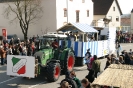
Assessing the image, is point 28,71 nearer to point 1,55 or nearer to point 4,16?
point 1,55

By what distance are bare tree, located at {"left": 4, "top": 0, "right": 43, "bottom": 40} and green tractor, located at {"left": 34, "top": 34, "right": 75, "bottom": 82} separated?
18.9 meters

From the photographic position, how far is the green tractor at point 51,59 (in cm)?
1289

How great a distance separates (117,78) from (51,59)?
792cm

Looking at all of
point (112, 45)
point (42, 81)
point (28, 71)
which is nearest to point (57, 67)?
point (42, 81)

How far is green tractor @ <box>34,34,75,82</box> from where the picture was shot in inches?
508

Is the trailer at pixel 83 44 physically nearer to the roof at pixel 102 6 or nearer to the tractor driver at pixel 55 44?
the tractor driver at pixel 55 44

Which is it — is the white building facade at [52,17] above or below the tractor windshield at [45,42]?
above

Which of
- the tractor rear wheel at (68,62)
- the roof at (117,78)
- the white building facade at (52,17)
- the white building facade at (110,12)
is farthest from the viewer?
the white building facade at (110,12)

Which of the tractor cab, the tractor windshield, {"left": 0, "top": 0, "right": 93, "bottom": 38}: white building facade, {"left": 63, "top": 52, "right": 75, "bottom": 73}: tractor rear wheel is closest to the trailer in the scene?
the tractor cab

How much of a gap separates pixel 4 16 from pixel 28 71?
95.4 ft

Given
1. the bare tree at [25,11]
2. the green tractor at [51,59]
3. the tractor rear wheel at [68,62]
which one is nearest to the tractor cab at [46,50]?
the green tractor at [51,59]

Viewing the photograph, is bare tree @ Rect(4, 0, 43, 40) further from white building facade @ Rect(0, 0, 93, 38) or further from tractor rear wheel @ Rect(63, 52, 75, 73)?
tractor rear wheel @ Rect(63, 52, 75, 73)

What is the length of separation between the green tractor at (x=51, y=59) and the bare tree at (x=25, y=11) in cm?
1893

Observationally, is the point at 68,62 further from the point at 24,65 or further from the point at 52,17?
the point at 52,17
